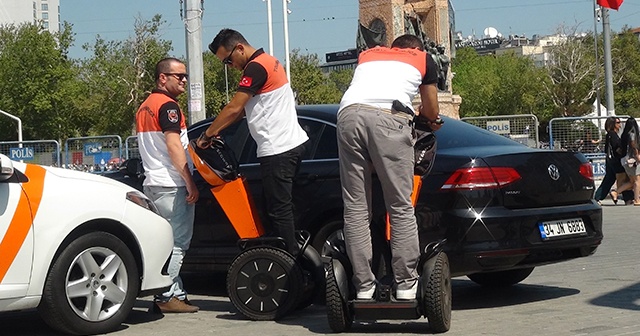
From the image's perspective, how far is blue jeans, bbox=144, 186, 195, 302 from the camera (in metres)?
7.60

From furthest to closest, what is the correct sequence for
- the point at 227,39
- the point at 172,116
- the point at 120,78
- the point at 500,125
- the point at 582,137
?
1. the point at 120,78
2. the point at 500,125
3. the point at 582,137
4. the point at 172,116
5. the point at 227,39

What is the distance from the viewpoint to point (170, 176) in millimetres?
7605

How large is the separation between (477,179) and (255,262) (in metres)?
1.55

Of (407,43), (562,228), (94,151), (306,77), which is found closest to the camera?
(407,43)

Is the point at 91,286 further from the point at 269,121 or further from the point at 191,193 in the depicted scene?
the point at 269,121

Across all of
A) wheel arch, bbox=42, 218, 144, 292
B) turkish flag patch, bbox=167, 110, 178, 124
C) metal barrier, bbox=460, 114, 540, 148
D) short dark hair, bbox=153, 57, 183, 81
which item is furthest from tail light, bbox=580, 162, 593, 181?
metal barrier, bbox=460, 114, 540, 148

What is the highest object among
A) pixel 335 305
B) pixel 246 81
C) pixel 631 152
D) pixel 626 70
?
pixel 626 70

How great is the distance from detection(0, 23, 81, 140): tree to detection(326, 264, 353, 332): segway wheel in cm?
6505

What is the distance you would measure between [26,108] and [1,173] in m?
66.2

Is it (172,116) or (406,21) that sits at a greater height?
(406,21)

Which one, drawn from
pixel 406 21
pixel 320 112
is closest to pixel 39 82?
pixel 406 21

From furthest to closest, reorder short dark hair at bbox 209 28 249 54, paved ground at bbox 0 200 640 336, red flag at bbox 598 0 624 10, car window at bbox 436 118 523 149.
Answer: red flag at bbox 598 0 624 10 → car window at bbox 436 118 523 149 → short dark hair at bbox 209 28 249 54 → paved ground at bbox 0 200 640 336

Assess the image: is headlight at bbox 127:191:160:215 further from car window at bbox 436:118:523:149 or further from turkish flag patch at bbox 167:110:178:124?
car window at bbox 436:118:523:149

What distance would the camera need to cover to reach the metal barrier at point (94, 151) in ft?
73.6
